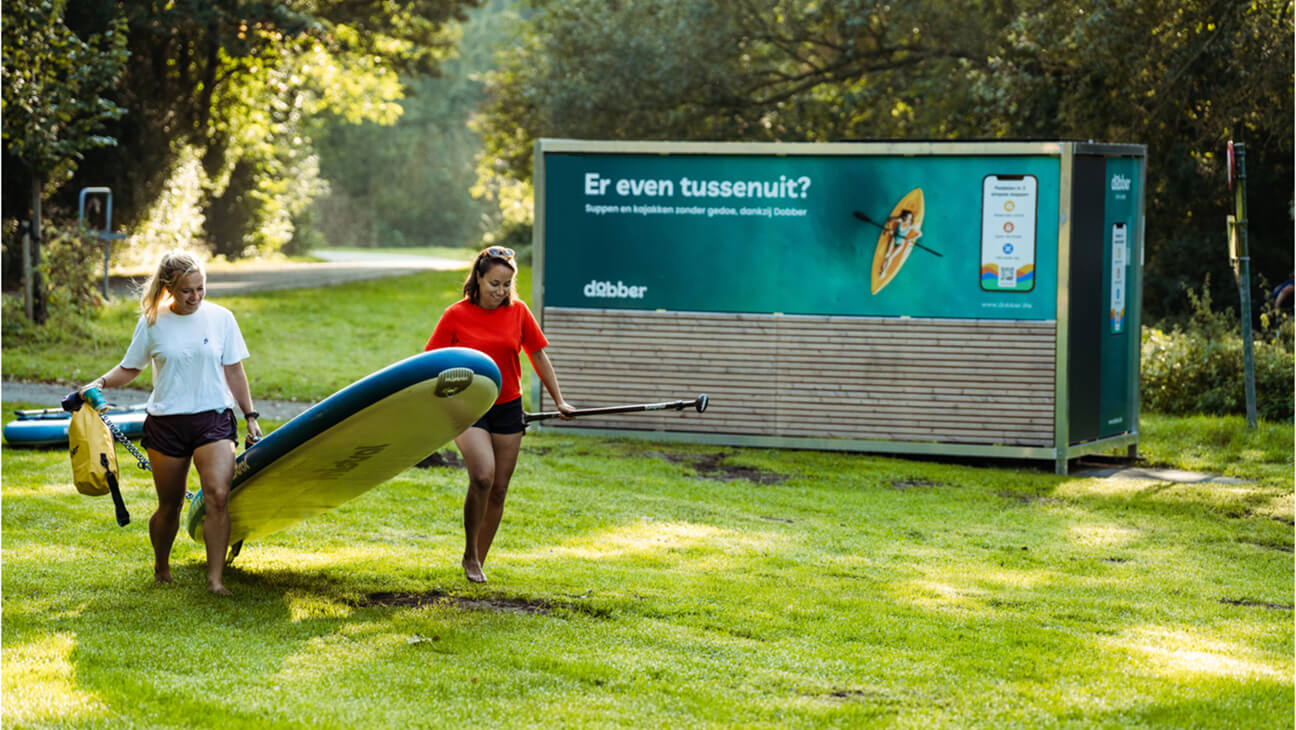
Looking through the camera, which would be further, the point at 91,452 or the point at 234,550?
the point at 234,550

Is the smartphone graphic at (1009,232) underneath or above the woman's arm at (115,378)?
above

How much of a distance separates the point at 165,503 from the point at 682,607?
240cm

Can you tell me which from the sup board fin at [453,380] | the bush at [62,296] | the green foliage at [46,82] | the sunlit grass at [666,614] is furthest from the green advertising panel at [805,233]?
the bush at [62,296]

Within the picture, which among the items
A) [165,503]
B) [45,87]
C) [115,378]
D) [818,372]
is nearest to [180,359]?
[115,378]

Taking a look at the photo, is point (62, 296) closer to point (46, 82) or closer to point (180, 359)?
point (46, 82)

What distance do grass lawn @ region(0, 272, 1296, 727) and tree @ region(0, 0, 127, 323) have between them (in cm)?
731

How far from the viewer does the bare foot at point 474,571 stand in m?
7.02

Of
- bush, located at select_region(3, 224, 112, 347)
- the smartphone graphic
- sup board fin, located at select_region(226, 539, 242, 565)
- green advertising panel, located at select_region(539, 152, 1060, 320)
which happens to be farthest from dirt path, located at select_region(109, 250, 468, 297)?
sup board fin, located at select_region(226, 539, 242, 565)

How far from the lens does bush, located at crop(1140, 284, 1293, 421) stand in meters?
14.7

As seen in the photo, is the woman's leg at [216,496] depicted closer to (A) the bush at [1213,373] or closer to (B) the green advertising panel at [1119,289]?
(B) the green advertising panel at [1119,289]

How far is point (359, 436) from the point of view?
20.7 ft

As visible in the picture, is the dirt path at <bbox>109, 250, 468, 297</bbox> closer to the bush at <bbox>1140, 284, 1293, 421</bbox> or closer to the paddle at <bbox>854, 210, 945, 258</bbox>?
the paddle at <bbox>854, 210, 945, 258</bbox>

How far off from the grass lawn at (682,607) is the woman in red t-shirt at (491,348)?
52cm

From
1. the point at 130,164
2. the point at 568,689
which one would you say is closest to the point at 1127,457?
the point at 568,689
